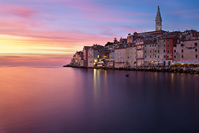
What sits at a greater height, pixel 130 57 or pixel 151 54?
pixel 151 54

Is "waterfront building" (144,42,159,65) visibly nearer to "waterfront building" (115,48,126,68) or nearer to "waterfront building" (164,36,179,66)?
"waterfront building" (164,36,179,66)

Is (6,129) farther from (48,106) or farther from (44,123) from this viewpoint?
(48,106)

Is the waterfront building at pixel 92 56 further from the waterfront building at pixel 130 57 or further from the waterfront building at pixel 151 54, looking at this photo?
the waterfront building at pixel 151 54

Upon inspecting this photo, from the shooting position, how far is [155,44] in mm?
48812

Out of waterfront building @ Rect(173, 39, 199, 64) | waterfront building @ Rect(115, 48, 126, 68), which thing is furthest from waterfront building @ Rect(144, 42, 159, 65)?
waterfront building @ Rect(115, 48, 126, 68)

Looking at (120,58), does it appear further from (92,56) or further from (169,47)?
(169,47)

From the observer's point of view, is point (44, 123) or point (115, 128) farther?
point (44, 123)

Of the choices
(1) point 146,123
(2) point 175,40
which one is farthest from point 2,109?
(2) point 175,40

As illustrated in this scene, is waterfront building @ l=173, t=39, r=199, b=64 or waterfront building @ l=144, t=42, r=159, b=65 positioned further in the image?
waterfront building @ l=144, t=42, r=159, b=65

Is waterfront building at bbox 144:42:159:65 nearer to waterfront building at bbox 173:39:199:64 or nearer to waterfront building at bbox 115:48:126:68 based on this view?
waterfront building at bbox 173:39:199:64

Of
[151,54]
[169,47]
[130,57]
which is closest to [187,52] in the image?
[169,47]

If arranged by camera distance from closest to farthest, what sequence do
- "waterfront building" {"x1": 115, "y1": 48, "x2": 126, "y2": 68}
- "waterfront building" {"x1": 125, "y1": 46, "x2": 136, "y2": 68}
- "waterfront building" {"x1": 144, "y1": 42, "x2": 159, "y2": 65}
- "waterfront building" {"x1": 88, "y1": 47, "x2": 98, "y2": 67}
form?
1. "waterfront building" {"x1": 144, "y1": 42, "x2": 159, "y2": 65}
2. "waterfront building" {"x1": 125, "y1": 46, "x2": 136, "y2": 68}
3. "waterfront building" {"x1": 115, "y1": 48, "x2": 126, "y2": 68}
4. "waterfront building" {"x1": 88, "y1": 47, "x2": 98, "y2": 67}

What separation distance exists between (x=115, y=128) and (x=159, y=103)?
20.2ft

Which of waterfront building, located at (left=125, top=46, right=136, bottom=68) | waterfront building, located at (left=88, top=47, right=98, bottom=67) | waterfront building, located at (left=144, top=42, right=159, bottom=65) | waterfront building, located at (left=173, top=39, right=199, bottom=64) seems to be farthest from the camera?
waterfront building, located at (left=88, top=47, right=98, bottom=67)
